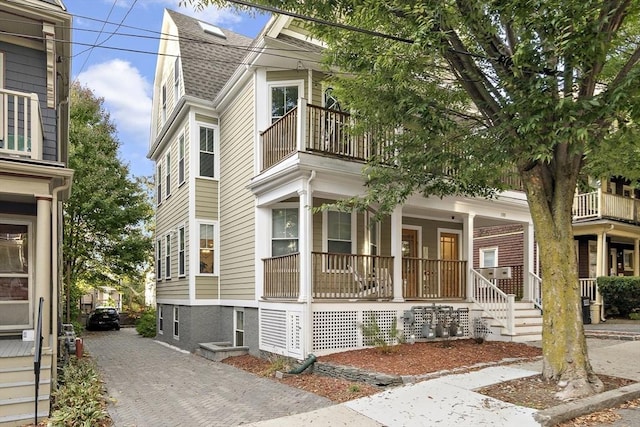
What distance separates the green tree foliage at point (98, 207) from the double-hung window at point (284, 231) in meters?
11.1

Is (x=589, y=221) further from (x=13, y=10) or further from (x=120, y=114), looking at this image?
(x=120, y=114)

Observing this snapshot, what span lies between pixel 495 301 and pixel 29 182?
1016 centimetres

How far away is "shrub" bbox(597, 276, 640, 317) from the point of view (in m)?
16.4

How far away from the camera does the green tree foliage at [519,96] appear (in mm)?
5875

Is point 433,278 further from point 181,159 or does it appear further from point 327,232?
point 181,159

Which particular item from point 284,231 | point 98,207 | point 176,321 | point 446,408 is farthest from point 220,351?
point 98,207

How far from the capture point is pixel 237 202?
13188 millimetres

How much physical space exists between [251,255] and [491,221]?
24.0 feet

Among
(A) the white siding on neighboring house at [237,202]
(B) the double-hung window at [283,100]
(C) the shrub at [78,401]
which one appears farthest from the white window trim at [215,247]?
(C) the shrub at [78,401]

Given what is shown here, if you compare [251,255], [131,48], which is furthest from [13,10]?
[251,255]

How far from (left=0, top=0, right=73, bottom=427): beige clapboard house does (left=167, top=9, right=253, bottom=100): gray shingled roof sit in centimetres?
520

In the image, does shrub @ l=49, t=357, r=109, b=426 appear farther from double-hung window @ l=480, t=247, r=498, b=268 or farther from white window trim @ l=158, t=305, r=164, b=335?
double-hung window @ l=480, t=247, r=498, b=268

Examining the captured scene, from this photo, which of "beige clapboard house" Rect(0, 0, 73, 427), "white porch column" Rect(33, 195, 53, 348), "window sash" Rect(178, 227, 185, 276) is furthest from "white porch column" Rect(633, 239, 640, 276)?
"white porch column" Rect(33, 195, 53, 348)

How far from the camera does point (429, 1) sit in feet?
21.1
